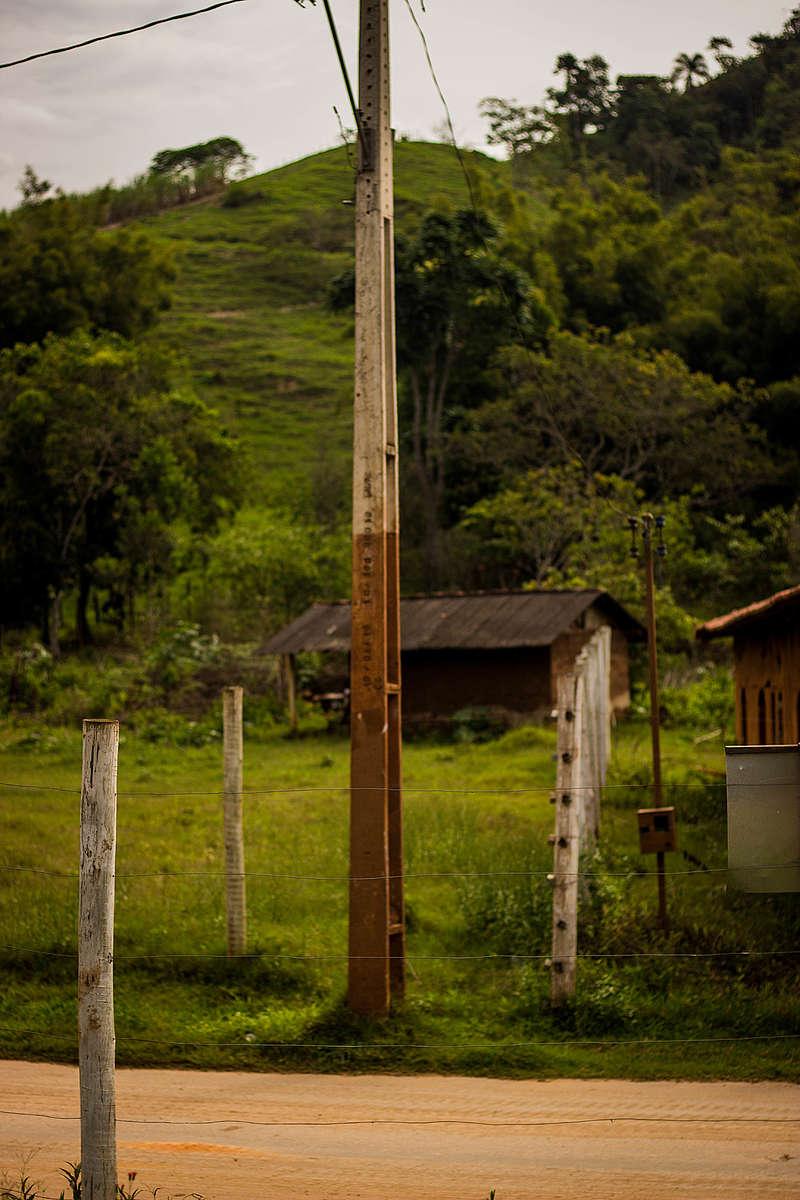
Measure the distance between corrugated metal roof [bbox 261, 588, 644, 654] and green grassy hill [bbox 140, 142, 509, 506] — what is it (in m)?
19.2

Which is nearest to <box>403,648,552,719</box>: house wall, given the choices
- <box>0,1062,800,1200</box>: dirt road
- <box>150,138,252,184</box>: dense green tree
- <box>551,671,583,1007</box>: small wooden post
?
<box>551,671,583,1007</box>: small wooden post

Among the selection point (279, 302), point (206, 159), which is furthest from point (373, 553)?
point (206, 159)

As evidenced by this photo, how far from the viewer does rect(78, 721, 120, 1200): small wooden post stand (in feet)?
13.1

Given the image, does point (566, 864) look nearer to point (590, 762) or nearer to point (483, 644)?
point (590, 762)

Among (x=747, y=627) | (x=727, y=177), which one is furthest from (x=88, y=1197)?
(x=727, y=177)

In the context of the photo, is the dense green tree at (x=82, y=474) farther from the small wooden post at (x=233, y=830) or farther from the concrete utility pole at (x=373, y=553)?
the concrete utility pole at (x=373, y=553)

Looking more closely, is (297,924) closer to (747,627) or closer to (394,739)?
(394,739)

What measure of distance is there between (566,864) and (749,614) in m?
4.68

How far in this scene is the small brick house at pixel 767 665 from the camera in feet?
35.5

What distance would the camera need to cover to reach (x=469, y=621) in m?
22.9

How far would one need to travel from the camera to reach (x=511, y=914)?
8.71 m

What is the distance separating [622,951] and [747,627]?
6156 mm

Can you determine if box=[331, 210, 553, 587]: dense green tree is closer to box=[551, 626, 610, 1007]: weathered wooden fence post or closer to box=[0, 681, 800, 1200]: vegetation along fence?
box=[0, 681, 800, 1200]: vegetation along fence

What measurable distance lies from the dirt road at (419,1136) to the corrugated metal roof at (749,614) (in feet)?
14.5
